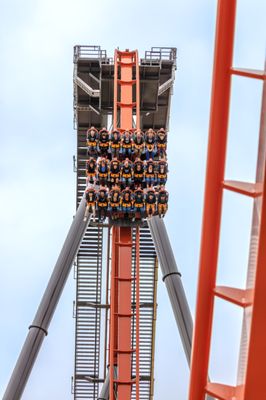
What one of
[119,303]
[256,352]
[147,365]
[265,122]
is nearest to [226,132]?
[265,122]

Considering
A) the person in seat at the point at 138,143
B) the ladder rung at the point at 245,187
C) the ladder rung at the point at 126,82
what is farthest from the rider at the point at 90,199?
the ladder rung at the point at 245,187

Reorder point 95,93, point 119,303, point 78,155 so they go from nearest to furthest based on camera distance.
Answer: point 119,303
point 95,93
point 78,155

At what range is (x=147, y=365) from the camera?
20047 mm

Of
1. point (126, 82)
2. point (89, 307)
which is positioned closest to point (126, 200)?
point (126, 82)

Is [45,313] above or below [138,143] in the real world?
below

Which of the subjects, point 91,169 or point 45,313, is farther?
point 91,169

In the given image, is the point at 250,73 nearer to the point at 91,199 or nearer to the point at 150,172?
the point at 150,172

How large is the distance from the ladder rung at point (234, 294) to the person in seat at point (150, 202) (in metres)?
10.3

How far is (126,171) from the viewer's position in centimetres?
1411

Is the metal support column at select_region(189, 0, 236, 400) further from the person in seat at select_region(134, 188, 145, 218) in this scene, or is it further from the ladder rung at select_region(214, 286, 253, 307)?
the person in seat at select_region(134, 188, 145, 218)

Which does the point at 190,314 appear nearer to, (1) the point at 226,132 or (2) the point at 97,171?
(2) the point at 97,171

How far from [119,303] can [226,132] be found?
1184 centimetres

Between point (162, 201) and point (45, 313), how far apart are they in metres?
3.22

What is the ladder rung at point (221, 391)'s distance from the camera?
397 centimetres
